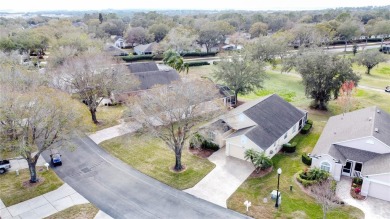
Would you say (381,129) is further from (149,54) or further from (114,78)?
(149,54)

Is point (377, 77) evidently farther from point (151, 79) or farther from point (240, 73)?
point (151, 79)

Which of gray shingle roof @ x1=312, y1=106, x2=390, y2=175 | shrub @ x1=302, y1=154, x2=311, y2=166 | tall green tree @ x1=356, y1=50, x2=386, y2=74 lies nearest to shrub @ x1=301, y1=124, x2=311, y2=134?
gray shingle roof @ x1=312, y1=106, x2=390, y2=175

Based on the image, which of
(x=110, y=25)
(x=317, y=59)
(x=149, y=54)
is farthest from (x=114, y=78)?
(x=110, y=25)

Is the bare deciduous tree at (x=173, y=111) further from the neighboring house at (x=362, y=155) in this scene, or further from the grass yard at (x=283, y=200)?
the neighboring house at (x=362, y=155)

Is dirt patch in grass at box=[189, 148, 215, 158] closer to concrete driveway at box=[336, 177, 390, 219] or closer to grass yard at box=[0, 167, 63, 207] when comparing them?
concrete driveway at box=[336, 177, 390, 219]

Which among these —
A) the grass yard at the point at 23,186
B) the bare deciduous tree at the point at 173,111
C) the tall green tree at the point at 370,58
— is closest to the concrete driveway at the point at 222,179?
the bare deciduous tree at the point at 173,111

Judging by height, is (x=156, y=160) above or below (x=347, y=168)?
below

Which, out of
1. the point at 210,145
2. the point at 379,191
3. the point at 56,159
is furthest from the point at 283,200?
the point at 56,159
